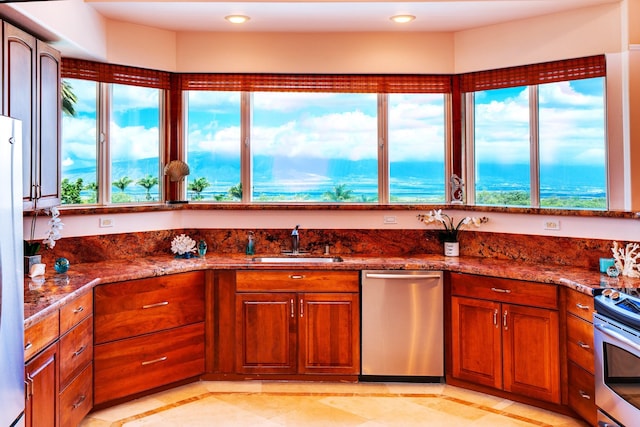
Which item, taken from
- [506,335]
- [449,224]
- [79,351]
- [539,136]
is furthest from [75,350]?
[539,136]

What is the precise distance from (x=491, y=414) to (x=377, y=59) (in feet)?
9.11

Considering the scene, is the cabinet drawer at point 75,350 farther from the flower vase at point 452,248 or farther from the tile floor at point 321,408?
the flower vase at point 452,248

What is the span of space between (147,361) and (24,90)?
6.10 feet

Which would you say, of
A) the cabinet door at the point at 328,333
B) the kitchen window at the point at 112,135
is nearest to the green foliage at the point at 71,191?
the kitchen window at the point at 112,135

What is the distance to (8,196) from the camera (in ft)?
6.60

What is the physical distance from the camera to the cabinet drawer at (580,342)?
10.2 ft

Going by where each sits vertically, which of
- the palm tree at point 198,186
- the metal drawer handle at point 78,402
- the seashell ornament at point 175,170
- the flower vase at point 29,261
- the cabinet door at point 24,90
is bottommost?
the metal drawer handle at point 78,402

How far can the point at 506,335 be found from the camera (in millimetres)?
3602

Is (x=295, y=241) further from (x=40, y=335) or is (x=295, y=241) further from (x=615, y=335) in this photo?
(x=615, y=335)

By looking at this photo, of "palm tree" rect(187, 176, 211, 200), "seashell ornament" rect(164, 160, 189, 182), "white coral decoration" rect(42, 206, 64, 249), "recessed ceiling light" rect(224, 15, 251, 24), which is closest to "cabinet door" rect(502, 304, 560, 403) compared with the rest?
"palm tree" rect(187, 176, 211, 200)

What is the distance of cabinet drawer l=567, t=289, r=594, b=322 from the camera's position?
3.09 m

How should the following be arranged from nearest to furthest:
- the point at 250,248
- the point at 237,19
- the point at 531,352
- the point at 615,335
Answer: the point at 615,335, the point at 531,352, the point at 237,19, the point at 250,248

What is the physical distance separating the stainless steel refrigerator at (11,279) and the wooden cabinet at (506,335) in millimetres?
2768

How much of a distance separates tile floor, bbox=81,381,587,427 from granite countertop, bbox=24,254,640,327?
33.7 inches
